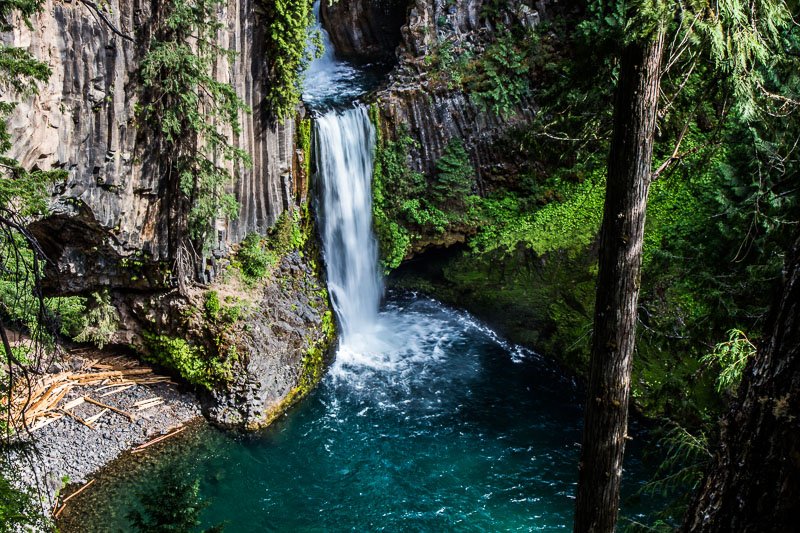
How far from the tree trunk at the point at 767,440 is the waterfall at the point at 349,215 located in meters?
9.83

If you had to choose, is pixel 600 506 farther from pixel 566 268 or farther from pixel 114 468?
pixel 566 268

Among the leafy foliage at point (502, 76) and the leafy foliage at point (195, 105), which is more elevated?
the leafy foliage at point (502, 76)

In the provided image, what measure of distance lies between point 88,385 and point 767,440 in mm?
9493

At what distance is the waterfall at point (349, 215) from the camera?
11.3m

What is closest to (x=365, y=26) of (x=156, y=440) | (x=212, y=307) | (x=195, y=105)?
(x=195, y=105)

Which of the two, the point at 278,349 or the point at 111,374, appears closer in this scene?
the point at 111,374

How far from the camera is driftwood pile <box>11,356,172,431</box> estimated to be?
768cm

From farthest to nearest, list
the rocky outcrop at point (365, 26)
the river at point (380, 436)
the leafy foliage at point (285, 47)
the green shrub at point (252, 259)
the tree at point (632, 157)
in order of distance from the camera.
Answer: the rocky outcrop at point (365, 26) < the green shrub at point (252, 259) < the leafy foliage at point (285, 47) < the river at point (380, 436) < the tree at point (632, 157)

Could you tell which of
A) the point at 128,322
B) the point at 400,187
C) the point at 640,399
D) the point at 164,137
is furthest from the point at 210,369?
the point at 640,399

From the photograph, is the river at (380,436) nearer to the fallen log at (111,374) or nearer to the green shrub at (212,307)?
the fallen log at (111,374)

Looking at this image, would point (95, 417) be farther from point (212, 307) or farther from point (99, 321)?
point (212, 307)

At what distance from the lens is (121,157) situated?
7.66 meters

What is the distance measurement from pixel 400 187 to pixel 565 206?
4.20m

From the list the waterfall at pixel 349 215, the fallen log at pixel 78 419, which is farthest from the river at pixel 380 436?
the fallen log at pixel 78 419
